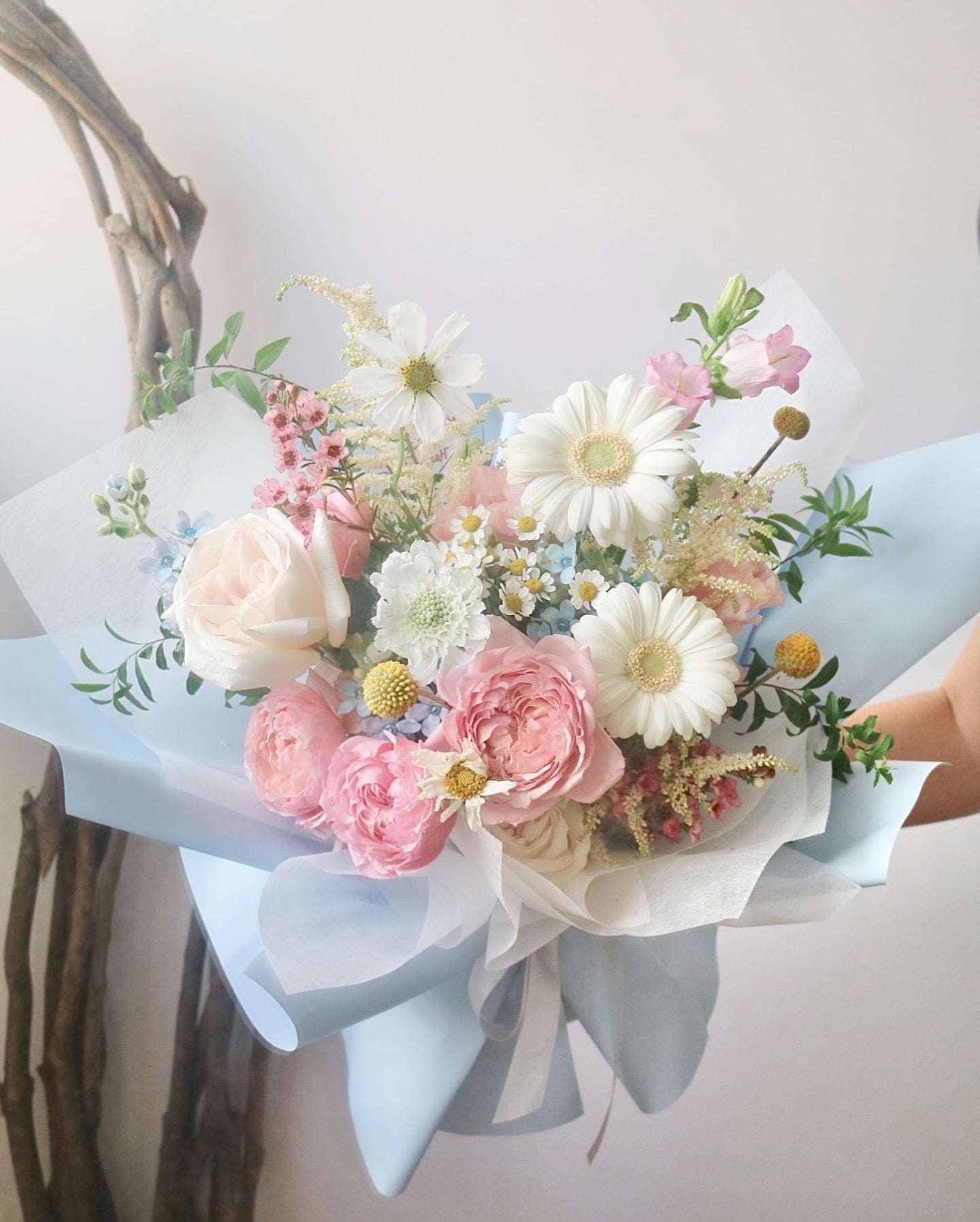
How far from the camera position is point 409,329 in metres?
0.47

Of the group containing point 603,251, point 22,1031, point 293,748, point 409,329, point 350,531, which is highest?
point 603,251

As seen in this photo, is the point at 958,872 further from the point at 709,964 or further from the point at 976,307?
the point at 976,307

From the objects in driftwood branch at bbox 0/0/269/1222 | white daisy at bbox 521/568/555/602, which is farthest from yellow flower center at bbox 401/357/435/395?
driftwood branch at bbox 0/0/269/1222

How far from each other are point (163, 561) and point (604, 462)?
9.4 inches

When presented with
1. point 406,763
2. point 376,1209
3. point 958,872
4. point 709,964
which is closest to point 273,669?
point 406,763

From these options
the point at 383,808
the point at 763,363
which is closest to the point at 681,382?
the point at 763,363

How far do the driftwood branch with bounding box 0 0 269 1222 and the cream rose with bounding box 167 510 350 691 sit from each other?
53 cm

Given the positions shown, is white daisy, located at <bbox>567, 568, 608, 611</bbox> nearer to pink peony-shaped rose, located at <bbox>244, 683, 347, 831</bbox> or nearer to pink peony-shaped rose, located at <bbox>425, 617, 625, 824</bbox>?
pink peony-shaped rose, located at <bbox>425, 617, 625, 824</bbox>

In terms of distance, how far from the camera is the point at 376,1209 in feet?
3.49

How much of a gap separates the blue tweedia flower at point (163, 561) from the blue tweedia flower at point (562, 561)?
0.63 ft

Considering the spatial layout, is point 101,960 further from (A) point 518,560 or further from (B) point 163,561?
(A) point 518,560

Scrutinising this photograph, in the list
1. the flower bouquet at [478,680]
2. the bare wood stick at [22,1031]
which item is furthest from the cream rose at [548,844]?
the bare wood stick at [22,1031]

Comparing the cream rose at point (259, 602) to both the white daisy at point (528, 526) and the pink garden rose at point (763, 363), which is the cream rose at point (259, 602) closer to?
the white daisy at point (528, 526)

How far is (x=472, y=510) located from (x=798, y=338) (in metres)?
0.24
